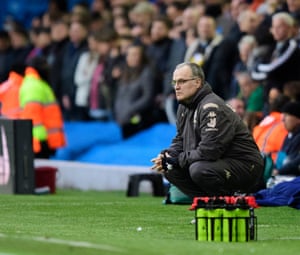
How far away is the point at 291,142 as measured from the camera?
59.2 ft

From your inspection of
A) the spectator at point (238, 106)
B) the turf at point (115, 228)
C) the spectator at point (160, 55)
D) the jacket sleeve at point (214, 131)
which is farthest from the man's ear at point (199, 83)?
the spectator at point (160, 55)

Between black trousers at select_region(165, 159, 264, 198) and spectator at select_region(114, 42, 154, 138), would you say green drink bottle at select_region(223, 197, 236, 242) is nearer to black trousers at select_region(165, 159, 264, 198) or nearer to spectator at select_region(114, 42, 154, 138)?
black trousers at select_region(165, 159, 264, 198)

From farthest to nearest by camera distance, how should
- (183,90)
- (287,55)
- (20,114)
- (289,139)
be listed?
(20,114) → (287,55) → (289,139) → (183,90)

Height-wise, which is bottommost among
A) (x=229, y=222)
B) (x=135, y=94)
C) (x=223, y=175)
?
(x=229, y=222)

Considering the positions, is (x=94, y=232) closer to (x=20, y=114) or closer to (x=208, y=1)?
(x=20, y=114)

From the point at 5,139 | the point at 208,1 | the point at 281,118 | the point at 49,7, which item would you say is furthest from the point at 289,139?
the point at 49,7

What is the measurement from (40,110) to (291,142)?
16.5 ft

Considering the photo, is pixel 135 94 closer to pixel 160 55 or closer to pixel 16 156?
pixel 160 55

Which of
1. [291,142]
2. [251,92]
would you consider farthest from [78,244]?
[251,92]

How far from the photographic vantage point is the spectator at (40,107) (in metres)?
21.3

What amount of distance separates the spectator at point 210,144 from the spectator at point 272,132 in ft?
16.1

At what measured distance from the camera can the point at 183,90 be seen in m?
13.6

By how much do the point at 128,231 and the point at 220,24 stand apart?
10923 millimetres

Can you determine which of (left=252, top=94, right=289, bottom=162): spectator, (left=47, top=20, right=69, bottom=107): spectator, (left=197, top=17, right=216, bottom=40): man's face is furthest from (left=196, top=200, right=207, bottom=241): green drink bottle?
(left=47, top=20, right=69, bottom=107): spectator
